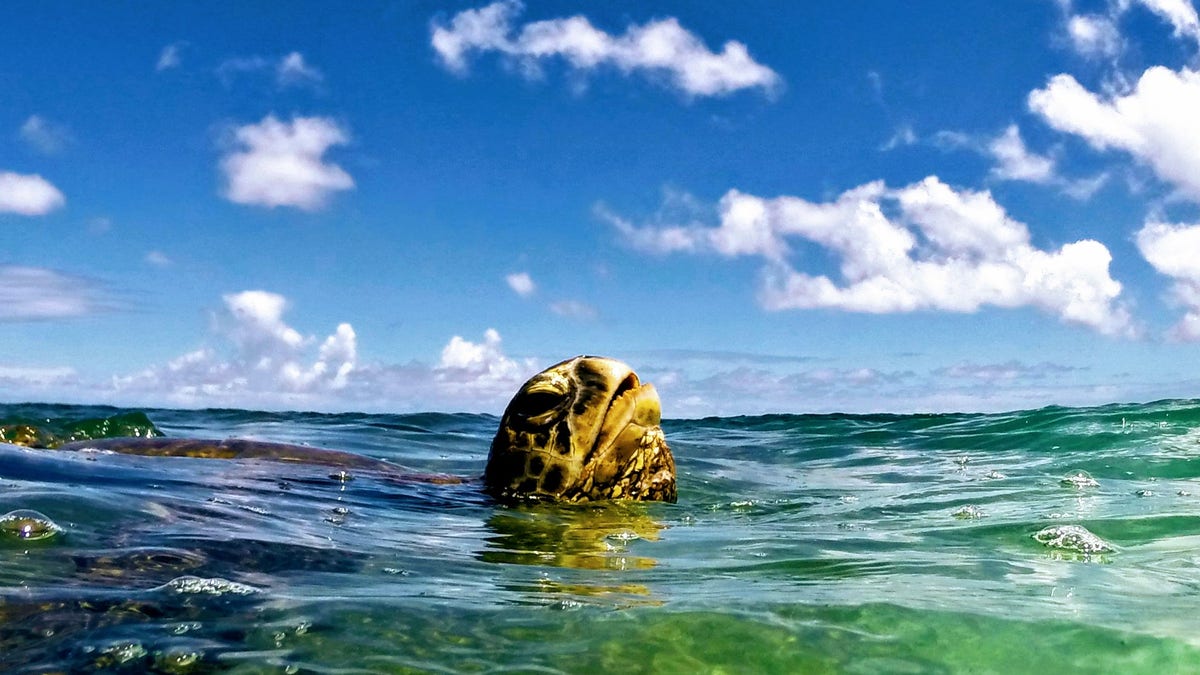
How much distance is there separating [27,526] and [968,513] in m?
6.07

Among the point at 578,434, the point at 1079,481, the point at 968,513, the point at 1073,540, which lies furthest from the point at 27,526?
the point at 1079,481

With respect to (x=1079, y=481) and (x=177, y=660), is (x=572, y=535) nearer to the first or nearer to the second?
(x=177, y=660)

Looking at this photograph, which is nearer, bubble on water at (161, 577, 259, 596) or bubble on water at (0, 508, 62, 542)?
bubble on water at (161, 577, 259, 596)

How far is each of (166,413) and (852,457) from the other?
23676 millimetres

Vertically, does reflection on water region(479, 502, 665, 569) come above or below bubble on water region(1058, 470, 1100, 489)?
below

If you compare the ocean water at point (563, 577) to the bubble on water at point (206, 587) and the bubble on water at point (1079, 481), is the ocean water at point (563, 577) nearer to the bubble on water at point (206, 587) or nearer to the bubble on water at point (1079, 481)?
the bubble on water at point (206, 587)

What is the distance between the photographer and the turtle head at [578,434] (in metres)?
7.39

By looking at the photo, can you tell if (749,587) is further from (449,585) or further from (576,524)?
(576,524)

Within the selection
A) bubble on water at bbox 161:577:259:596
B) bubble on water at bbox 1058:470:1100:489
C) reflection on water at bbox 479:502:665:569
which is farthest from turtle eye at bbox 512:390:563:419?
bubble on water at bbox 1058:470:1100:489

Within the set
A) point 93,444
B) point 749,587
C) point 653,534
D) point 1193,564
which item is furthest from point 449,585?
point 93,444

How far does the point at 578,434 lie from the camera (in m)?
7.39

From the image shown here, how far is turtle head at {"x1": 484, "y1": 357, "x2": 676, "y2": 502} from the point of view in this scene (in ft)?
24.2

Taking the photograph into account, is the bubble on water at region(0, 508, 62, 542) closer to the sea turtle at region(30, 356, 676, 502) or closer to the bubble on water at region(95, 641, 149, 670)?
the bubble on water at region(95, 641, 149, 670)

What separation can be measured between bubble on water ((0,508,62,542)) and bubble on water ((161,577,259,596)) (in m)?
1.18
